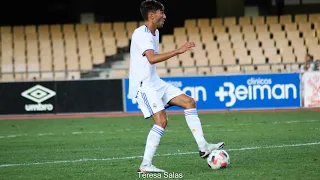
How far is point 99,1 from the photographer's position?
1210 inches

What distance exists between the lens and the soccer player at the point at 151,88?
9.75m

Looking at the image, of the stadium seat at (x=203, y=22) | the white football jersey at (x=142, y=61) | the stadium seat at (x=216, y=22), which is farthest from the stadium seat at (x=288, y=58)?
the white football jersey at (x=142, y=61)

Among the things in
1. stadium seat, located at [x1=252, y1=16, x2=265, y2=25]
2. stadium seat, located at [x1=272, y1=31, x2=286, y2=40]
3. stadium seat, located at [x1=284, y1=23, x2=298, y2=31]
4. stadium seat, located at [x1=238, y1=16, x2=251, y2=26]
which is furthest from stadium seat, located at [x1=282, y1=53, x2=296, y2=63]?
stadium seat, located at [x1=238, y1=16, x2=251, y2=26]

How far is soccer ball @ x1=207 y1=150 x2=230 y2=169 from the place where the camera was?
998 centimetres

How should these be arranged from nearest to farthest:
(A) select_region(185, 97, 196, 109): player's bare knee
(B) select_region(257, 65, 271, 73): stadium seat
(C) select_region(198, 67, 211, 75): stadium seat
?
(A) select_region(185, 97, 196, 109): player's bare knee, (B) select_region(257, 65, 271, 73): stadium seat, (C) select_region(198, 67, 211, 75): stadium seat

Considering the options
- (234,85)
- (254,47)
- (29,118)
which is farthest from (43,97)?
(254,47)

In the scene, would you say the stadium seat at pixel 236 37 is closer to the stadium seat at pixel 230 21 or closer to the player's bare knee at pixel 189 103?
the stadium seat at pixel 230 21

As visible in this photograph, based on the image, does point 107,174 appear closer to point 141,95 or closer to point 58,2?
point 141,95

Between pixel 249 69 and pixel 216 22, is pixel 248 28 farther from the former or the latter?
pixel 249 69

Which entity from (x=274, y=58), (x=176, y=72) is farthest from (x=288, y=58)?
(x=176, y=72)

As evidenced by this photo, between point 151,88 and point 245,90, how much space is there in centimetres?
1255

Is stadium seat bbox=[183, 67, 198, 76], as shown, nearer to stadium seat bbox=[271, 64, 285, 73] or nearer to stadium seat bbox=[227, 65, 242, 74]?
stadium seat bbox=[227, 65, 242, 74]

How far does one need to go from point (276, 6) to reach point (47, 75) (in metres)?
9.52

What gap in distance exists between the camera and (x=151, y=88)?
393 inches
